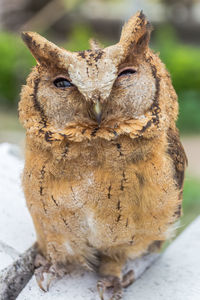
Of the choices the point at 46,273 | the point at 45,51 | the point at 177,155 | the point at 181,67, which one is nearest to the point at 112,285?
the point at 46,273

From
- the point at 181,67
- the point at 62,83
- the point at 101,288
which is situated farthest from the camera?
the point at 181,67

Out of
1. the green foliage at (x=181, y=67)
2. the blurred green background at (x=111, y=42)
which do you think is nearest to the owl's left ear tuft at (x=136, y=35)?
the blurred green background at (x=111, y=42)

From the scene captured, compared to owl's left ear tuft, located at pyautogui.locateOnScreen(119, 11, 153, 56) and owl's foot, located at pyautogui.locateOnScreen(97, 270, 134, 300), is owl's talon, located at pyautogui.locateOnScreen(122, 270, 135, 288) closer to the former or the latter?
owl's foot, located at pyautogui.locateOnScreen(97, 270, 134, 300)

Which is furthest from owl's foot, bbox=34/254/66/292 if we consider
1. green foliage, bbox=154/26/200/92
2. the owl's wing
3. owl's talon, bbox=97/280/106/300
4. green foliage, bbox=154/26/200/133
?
green foliage, bbox=154/26/200/92

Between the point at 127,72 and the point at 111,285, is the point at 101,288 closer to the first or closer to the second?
the point at 111,285

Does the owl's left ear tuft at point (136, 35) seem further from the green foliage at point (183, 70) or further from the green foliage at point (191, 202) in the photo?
the green foliage at point (183, 70)
